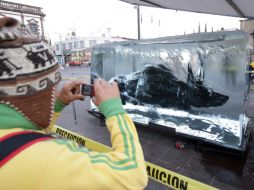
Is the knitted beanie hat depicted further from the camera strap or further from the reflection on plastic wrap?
the reflection on plastic wrap

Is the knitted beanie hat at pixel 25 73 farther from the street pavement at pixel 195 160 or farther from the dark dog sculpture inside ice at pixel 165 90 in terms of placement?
the dark dog sculpture inside ice at pixel 165 90

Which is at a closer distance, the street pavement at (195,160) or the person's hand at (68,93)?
the person's hand at (68,93)

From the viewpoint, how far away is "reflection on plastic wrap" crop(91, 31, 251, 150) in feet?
12.0

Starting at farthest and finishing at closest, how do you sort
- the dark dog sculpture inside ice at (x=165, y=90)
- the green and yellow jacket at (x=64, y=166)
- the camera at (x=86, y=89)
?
1. the dark dog sculpture inside ice at (x=165, y=90)
2. the camera at (x=86, y=89)
3. the green and yellow jacket at (x=64, y=166)

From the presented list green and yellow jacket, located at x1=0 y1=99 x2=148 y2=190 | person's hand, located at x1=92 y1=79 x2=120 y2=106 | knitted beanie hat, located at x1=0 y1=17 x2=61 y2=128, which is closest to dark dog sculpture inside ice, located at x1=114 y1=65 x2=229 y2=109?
person's hand, located at x1=92 y1=79 x2=120 y2=106

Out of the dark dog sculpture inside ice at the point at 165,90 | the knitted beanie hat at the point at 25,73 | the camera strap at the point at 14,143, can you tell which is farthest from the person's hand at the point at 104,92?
the dark dog sculpture inside ice at the point at 165,90

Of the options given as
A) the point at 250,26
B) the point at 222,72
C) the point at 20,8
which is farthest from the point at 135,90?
the point at 20,8

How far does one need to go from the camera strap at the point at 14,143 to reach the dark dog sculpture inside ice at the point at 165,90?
3669mm

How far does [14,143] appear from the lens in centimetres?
74

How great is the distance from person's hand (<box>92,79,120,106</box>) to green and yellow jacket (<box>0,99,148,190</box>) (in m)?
0.22

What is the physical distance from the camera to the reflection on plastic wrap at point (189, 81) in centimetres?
366

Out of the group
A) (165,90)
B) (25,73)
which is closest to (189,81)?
(165,90)

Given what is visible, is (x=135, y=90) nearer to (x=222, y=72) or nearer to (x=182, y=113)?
(x=182, y=113)

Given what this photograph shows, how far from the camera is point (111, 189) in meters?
0.78
